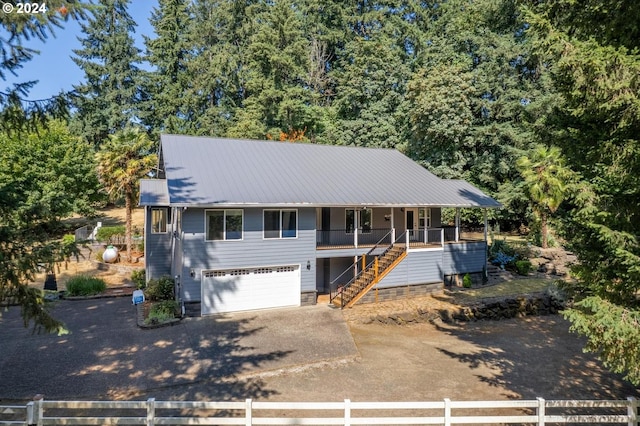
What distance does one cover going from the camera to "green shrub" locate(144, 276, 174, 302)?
1786 cm

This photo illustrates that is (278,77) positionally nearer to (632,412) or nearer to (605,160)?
(605,160)

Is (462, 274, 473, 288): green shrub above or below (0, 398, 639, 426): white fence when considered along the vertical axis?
above

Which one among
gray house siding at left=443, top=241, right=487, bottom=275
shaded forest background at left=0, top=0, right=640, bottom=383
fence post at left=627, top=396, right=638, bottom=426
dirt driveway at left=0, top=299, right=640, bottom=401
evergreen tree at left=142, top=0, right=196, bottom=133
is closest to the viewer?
shaded forest background at left=0, top=0, right=640, bottom=383

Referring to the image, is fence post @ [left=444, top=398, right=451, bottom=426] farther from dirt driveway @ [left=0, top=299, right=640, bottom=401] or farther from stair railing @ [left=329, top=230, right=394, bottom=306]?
stair railing @ [left=329, top=230, right=394, bottom=306]

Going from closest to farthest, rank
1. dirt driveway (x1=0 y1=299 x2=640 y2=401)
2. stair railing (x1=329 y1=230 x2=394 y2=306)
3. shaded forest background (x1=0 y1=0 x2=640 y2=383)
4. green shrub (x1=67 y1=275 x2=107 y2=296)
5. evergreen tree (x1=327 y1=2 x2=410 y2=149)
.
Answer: shaded forest background (x1=0 y1=0 x2=640 y2=383), dirt driveway (x1=0 y1=299 x2=640 y2=401), stair railing (x1=329 y1=230 x2=394 y2=306), green shrub (x1=67 y1=275 x2=107 y2=296), evergreen tree (x1=327 y1=2 x2=410 y2=149)

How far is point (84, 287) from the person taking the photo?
1927 cm

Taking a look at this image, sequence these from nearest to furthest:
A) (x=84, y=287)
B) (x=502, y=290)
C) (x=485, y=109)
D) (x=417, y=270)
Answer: (x=417, y=270), (x=84, y=287), (x=502, y=290), (x=485, y=109)

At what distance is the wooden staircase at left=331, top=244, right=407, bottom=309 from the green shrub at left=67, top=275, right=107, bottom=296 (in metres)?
12.3

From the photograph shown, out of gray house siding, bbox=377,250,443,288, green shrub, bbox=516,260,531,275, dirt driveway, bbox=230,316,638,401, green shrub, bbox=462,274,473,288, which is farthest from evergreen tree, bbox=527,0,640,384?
green shrub, bbox=516,260,531,275

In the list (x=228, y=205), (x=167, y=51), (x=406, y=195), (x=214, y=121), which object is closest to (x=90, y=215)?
(x=214, y=121)

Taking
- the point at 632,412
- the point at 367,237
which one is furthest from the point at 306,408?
the point at 367,237

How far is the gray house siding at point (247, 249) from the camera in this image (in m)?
15.5

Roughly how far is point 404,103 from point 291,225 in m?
23.5

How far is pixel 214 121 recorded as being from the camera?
4597 cm
